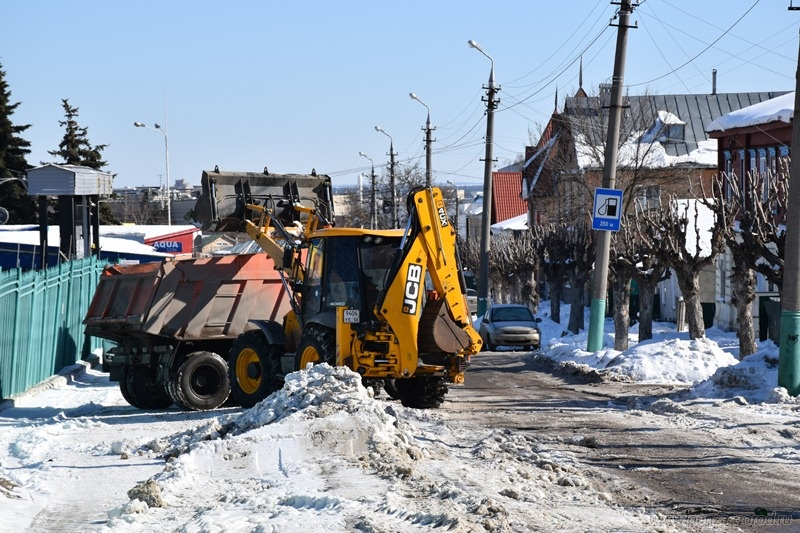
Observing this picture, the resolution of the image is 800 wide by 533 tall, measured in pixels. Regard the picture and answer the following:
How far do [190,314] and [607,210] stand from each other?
33.4ft

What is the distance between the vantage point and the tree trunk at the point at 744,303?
81.1ft

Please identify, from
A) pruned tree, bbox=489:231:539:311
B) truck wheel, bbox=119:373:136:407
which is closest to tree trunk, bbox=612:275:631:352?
truck wheel, bbox=119:373:136:407

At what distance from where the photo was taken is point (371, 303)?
53.2 feet

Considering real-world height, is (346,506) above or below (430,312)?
below

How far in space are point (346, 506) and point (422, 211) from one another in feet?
24.7

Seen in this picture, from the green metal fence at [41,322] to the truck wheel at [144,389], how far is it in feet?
6.43

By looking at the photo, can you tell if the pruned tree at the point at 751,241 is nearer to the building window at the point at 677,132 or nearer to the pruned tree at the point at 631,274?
the pruned tree at the point at 631,274

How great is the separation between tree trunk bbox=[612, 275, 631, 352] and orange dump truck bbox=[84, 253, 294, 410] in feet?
49.5

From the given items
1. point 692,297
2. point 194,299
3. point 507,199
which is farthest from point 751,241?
point 507,199

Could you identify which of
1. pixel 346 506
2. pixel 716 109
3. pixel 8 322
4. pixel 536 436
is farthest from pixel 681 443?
pixel 716 109

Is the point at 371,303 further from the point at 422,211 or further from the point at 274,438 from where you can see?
the point at 274,438

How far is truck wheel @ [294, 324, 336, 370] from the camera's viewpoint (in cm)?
1620

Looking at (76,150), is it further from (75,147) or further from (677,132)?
(677,132)

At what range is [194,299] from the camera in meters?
18.6
